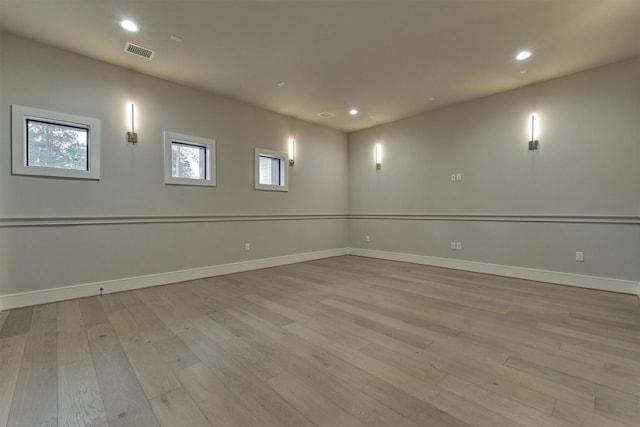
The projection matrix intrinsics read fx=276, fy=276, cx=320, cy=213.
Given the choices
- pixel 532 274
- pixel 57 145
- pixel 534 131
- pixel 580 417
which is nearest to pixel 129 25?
pixel 57 145

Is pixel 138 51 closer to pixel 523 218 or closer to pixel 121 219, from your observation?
pixel 121 219

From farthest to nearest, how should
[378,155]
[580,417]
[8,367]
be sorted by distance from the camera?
1. [378,155]
2. [8,367]
3. [580,417]

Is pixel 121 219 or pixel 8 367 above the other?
pixel 121 219

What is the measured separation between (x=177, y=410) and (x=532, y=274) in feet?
15.6

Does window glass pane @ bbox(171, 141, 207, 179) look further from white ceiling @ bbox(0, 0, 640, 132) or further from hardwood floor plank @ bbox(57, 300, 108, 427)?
hardwood floor plank @ bbox(57, 300, 108, 427)

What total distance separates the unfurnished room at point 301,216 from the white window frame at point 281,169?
1.7 inches

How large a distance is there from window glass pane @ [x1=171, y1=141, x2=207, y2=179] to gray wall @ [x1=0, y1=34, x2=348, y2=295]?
0.20m

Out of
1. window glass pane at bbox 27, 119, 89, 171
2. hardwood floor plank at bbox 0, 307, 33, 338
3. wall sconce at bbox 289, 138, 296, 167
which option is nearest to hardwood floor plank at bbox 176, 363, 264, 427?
hardwood floor plank at bbox 0, 307, 33, 338

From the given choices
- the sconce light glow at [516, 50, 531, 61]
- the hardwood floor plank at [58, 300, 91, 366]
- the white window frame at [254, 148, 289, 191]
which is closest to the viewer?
the hardwood floor plank at [58, 300, 91, 366]

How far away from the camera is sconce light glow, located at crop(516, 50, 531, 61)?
3250mm

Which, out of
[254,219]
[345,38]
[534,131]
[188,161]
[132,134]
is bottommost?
[254,219]

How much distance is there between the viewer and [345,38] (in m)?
2.96

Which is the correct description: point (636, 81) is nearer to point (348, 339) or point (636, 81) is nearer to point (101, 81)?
point (348, 339)

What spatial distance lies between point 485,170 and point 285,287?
12.4ft
